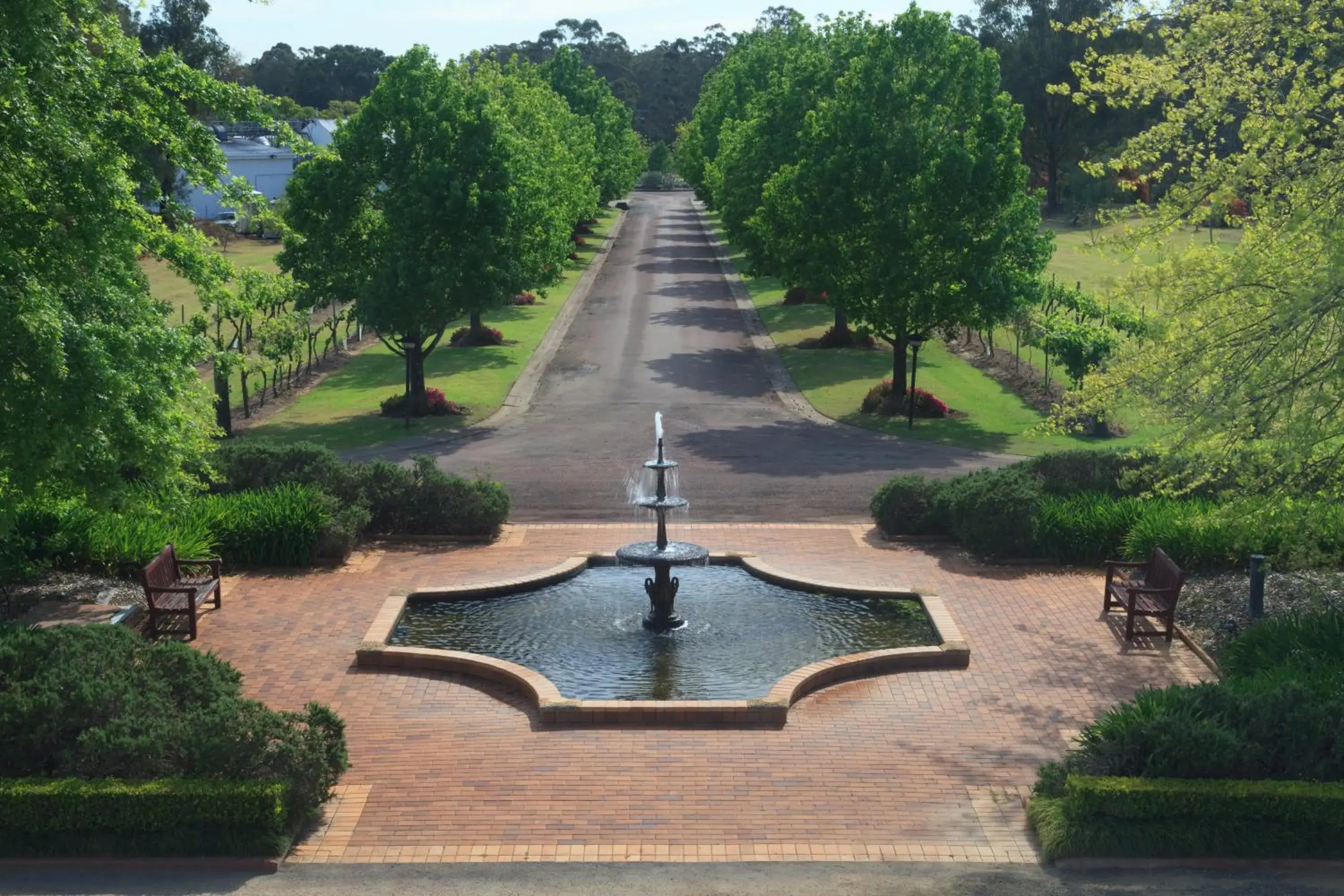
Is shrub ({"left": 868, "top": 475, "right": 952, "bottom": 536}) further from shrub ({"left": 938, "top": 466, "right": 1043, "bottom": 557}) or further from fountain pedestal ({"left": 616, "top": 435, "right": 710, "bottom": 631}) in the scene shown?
fountain pedestal ({"left": 616, "top": 435, "right": 710, "bottom": 631})

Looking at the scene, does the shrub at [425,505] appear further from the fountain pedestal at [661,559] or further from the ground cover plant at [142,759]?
the ground cover plant at [142,759]

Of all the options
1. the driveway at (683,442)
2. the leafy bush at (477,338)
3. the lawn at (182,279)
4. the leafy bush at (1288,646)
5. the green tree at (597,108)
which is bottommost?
the driveway at (683,442)

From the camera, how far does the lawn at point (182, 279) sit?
4619 centimetres

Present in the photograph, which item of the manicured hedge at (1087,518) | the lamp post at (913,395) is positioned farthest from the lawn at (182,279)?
the manicured hedge at (1087,518)

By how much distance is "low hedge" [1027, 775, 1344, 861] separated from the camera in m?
10.1

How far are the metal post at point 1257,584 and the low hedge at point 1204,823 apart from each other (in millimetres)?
5194

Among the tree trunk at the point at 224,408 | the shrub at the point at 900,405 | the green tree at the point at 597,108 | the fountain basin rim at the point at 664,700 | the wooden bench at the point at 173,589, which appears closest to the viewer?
the fountain basin rim at the point at 664,700

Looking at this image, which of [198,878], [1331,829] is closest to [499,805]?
[198,878]

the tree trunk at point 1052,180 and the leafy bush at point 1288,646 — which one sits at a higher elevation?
the tree trunk at point 1052,180

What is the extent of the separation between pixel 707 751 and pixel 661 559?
366 centimetres

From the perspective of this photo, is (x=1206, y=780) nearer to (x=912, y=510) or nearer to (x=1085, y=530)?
(x=1085, y=530)

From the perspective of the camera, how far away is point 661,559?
15.7 metres

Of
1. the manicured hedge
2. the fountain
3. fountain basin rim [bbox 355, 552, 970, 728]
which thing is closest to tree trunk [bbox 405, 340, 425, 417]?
fountain basin rim [bbox 355, 552, 970, 728]

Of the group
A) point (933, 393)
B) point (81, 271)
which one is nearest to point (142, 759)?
point (81, 271)
